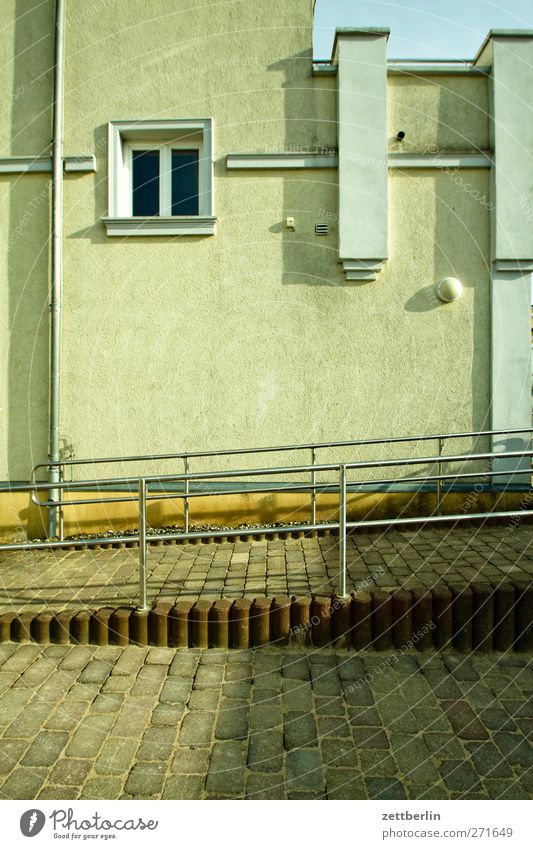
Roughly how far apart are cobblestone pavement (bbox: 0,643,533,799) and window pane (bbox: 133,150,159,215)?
17.0 ft

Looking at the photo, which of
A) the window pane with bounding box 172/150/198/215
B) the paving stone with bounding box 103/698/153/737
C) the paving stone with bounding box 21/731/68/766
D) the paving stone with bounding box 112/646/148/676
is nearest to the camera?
the paving stone with bounding box 21/731/68/766

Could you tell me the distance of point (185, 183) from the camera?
21.9ft

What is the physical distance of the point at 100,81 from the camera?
6.45 meters

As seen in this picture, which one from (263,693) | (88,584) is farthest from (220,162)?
(263,693)

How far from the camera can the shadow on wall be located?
21.2ft

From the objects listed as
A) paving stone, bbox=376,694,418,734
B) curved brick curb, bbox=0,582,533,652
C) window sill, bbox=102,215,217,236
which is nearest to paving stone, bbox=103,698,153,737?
curved brick curb, bbox=0,582,533,652

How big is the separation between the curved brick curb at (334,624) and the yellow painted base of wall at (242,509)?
→ 2.86 m

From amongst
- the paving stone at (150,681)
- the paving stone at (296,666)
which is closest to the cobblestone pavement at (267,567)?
the paving stone at (296,666)

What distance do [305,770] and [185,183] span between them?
6.30 m

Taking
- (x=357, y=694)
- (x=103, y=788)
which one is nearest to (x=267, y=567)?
(x=357, y=694)

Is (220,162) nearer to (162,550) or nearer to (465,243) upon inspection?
(465,243)

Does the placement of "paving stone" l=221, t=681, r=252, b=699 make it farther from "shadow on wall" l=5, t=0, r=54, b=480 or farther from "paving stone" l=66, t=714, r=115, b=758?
"shadow on wall" l=5, t=0, r=54, b=480

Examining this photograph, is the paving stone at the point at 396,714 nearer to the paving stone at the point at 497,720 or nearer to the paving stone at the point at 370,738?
the paving stone at the point at 370,738

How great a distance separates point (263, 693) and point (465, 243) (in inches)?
218
